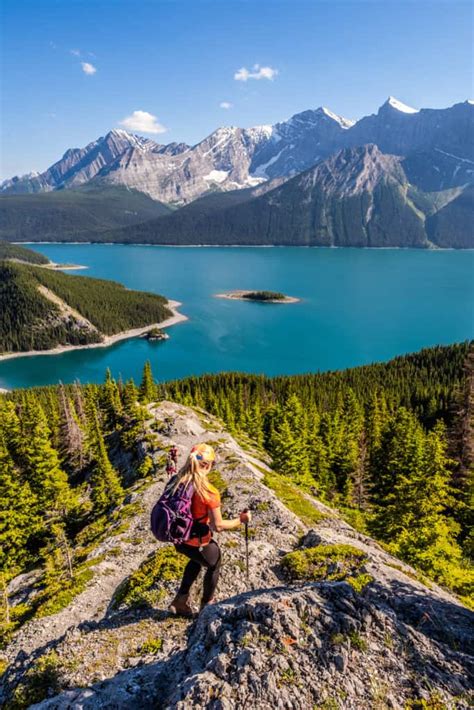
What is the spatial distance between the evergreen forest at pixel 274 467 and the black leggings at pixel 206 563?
29.6 ft

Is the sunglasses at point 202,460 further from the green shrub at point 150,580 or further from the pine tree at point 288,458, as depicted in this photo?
the pine tree at point 288,458

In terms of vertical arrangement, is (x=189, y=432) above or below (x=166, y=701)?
below

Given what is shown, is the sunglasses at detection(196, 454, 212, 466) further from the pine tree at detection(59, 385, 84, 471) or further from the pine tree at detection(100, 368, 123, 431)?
the pine tree at detection(100, 368, 123, 431)

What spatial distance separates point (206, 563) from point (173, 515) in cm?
188

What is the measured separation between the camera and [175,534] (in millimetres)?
8141

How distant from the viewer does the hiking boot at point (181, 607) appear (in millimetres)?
10211

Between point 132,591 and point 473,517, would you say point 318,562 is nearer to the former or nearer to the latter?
point 132,591

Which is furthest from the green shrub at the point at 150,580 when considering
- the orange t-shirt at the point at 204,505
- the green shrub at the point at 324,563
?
the orange t-shirt at the point at 204,505

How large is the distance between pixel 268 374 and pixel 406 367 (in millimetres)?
46539

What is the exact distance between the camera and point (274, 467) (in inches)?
1720

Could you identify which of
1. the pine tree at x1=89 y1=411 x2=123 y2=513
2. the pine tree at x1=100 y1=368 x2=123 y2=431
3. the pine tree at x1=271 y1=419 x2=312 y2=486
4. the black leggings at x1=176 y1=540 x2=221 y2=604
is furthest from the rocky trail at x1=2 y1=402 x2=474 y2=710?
the pine tree at x1=100 y1=368 x2=123 y2=431

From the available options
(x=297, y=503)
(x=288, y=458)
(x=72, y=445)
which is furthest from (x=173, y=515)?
(x=72, y=445)

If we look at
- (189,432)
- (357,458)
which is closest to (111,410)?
(189,432)

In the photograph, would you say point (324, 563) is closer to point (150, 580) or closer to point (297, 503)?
point (150, 580)
